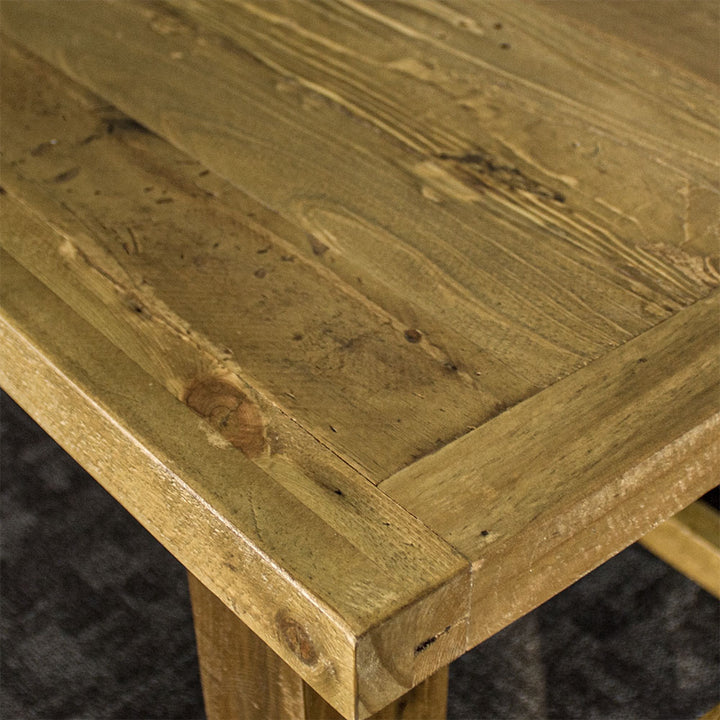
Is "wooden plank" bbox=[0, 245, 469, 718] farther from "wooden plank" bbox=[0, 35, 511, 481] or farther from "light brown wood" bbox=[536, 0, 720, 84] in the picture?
"light brown wood" bbox=[536, 0, 720, 84]

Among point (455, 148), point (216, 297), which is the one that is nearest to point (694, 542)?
point (455, 148)

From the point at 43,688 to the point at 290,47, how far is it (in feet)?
2.40

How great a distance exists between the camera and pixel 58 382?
609mm

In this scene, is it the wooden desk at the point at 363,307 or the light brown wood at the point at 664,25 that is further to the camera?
the light brown wood at the point at 664,25

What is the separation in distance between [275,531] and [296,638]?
0.05 m

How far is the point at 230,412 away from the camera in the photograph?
0.58m

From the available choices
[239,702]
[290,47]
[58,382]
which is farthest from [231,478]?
[290,47]

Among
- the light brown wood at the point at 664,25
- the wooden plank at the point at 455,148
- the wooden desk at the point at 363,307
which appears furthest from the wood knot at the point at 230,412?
the light brown wood at the point at 664,25

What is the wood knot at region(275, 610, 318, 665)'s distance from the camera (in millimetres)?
485

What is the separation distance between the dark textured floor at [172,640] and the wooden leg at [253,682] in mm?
407

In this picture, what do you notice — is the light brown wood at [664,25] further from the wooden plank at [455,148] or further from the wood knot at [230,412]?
the wood knot at [230,412]

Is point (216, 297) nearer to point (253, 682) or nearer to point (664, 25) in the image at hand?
point (253, 682)

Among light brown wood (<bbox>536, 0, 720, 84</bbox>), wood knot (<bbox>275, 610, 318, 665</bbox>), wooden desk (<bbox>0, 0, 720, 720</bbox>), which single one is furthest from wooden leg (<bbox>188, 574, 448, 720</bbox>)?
light brown wood (<bbox>536, 0, 720, 84</bbox>)

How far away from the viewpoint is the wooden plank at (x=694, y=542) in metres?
1.01
